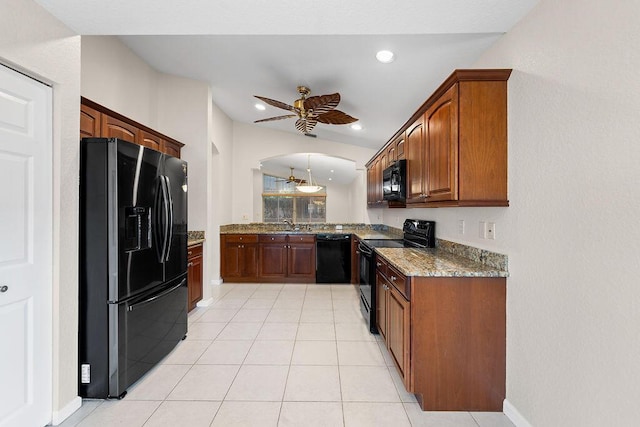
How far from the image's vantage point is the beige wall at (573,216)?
1.15 m

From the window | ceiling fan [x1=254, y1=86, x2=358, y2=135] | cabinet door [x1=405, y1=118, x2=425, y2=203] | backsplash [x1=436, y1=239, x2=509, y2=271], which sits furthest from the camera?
the window

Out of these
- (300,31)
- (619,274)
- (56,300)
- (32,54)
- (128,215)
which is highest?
(300,31)

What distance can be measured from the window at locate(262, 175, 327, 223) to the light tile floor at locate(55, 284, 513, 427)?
5.44 metres

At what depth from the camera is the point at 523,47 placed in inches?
68.5

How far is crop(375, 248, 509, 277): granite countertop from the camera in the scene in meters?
1.89

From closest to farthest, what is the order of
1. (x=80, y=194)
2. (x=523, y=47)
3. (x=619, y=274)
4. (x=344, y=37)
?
(x=619, y=274)
(x=523, y=47)
(x=80, y=194)
(x=344, y=37)

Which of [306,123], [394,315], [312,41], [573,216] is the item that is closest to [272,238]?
[306,123]

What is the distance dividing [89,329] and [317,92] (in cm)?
312

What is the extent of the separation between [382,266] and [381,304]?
1.19ft

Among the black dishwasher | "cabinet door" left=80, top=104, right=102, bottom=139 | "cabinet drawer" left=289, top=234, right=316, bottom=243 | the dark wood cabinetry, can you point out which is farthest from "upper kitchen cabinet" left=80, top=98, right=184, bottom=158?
the black dishwasher

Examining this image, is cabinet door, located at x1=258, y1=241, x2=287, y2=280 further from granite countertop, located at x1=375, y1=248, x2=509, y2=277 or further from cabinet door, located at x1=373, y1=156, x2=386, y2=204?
granite countertop, located at x1=375, y1=248, x2=509, y2=277

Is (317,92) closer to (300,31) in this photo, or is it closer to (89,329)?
(300,31)

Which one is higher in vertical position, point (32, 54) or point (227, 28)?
point (227, 28)

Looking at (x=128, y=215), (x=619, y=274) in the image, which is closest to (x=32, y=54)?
(x=128, y=215)
